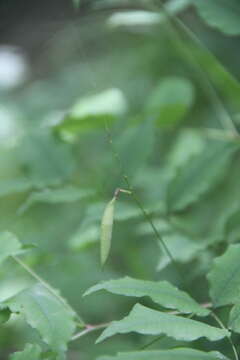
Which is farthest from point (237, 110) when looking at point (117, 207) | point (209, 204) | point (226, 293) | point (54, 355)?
point (54, 355)

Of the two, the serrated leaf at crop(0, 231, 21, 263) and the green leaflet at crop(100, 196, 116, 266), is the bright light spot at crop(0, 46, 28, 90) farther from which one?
the green leaflet at crop(100, 196, 116, 266)

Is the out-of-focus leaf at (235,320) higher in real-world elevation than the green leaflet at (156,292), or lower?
lower

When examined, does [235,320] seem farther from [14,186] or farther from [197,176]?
[14,186]

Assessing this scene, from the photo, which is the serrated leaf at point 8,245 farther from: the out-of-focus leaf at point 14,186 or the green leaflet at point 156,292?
the out-of-focus leaf at point 14,186

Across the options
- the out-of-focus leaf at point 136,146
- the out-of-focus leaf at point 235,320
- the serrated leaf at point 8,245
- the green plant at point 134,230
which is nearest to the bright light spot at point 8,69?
the green plant at point 134,230

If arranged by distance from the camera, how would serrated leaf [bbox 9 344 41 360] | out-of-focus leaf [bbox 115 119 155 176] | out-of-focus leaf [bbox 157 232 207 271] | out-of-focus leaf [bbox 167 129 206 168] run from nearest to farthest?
serrated leaf [bbox 9 344 41 360]
out-of-focus leaf [bbox 157 232 207 271]
out-of-focus leaf [bbox 115 119 155 176]
out-of-focus leaf [bbox 167 129 206 168]

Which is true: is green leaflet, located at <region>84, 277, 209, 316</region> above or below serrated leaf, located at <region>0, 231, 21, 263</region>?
below

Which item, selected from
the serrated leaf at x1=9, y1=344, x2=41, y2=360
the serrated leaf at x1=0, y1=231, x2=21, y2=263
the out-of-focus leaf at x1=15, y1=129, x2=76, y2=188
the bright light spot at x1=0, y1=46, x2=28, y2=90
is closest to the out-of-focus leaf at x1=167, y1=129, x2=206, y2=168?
the out-of-focus leaf at x1=15, y1=129, x2=76, y2=188
